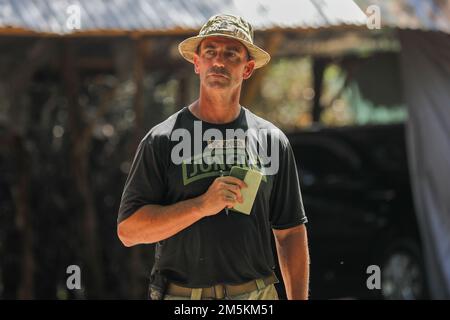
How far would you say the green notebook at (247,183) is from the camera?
3.06m

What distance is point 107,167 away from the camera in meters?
8.08

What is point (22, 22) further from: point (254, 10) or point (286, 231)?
point (286, 231)

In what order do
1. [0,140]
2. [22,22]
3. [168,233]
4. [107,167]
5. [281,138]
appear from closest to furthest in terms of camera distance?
1. [168,233]
2. [281,138]
3. [22,22]
4. [0,140]
5. [107,167]

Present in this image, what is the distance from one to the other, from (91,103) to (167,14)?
391 cm

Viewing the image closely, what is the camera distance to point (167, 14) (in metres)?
5.69

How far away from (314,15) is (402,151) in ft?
10.3

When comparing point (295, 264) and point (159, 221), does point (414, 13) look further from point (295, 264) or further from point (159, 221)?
point (159, 221)

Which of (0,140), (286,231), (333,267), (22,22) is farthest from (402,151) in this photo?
(286,231)

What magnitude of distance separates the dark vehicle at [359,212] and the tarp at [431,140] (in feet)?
1.83

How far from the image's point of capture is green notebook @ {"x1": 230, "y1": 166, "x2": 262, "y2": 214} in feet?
10.0
